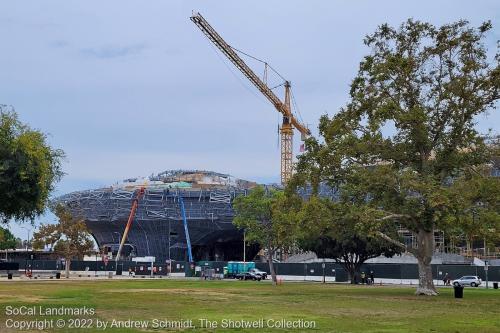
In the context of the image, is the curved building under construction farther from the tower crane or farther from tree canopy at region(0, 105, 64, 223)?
tree canopy at region(0, 105, 64, 223)

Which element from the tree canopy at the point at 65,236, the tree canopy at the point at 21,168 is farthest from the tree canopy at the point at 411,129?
the tree canopy at the point at 65,236

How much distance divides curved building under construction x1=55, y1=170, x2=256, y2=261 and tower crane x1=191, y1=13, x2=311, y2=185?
1313cm

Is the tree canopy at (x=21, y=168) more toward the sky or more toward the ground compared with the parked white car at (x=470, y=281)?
more toward the sky

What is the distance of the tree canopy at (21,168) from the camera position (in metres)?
27.2

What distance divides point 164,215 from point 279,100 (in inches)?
1723

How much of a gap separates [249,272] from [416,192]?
60.4 m

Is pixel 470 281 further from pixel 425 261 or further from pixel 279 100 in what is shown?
pixel 279 100

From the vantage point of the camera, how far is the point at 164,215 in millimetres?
173750

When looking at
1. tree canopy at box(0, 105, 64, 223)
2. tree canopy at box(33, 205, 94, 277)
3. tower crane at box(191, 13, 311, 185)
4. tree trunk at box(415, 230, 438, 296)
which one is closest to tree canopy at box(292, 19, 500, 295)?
tree trunk at box(415, 230, 438, 296)

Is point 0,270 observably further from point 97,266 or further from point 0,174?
point 0,174

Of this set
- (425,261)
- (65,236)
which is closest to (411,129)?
(425,261)

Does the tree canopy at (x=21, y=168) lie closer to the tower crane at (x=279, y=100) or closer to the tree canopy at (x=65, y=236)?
the tree canopy at (x=65, y=236)

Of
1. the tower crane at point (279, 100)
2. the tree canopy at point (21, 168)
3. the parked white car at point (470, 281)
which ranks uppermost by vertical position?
the tower crane at point (279, 100)

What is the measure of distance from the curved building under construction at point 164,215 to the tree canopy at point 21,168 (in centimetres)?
13973
